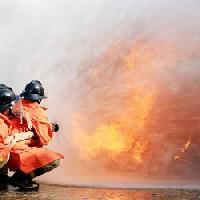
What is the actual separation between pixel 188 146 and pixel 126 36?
3.62 metres

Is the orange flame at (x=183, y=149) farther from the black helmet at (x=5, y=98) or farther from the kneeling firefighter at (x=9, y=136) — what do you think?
the black helmet at (x=5, y=98)

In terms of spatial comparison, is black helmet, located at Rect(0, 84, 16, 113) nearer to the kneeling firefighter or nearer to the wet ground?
the kneeling firefighter

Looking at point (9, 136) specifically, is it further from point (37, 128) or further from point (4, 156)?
point (37, 128)

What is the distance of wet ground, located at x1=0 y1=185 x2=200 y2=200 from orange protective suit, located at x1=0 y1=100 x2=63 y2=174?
473 mm

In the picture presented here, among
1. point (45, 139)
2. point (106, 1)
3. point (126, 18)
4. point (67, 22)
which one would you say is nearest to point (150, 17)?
point (126, 18)

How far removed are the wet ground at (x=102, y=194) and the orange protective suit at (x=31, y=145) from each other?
1.55ft

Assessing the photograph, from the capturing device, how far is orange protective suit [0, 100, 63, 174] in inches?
289

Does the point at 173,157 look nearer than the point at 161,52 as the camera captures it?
Yes

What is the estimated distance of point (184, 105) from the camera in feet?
36.6

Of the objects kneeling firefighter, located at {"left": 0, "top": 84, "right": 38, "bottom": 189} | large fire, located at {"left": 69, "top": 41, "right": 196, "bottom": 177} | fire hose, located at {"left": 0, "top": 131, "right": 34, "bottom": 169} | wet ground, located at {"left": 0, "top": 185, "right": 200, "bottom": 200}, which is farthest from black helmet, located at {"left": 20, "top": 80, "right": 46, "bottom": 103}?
large fire, located at {"left": 69, "top": 41, "right": 196, "bottom": 177}

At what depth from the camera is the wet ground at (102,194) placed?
6.84 meters

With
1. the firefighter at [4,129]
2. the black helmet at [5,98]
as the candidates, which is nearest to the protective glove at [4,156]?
the firefighter at [4,129]

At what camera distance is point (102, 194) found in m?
7.23

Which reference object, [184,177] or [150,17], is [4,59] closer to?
[150,17]
